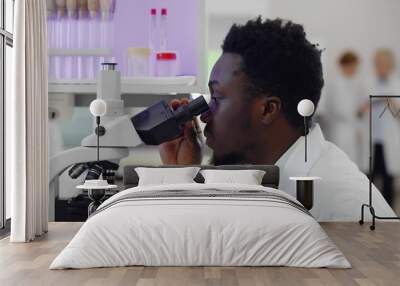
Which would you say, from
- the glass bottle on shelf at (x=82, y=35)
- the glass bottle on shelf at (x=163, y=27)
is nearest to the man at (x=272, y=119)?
the glass bottle on shelf at (x=163, y=27)

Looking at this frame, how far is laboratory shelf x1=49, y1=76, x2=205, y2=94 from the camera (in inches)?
292

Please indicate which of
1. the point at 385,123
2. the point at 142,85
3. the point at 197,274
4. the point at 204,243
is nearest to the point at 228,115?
the point at 142,85

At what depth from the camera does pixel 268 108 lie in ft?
23.9

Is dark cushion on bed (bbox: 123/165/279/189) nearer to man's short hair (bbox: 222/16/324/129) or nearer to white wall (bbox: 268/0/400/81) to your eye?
man's short hair (bbox: 222/16/324/129)

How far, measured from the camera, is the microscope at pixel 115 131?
734 cm

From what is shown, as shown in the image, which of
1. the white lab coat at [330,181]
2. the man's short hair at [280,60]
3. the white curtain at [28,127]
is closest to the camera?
the white curtain at [28,127]

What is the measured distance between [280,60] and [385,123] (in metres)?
1.44

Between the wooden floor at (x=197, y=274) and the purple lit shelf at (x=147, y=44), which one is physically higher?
the purple lit shelf at (x=147, y=44)

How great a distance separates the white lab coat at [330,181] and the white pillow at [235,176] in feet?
2.03

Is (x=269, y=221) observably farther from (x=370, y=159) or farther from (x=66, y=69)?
(x=66, y=69)

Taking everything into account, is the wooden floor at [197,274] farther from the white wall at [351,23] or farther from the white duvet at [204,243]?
the white wall at [351,23]

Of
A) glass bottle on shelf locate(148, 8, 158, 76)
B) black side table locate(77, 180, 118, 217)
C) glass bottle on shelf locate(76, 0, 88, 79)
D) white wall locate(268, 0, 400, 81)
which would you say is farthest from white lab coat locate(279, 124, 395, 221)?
glass bottle on shelf locate(76, 0, 88, 79)

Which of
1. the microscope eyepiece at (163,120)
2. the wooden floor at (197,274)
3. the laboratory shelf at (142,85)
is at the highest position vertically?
the laboratory shelf at (142,85)

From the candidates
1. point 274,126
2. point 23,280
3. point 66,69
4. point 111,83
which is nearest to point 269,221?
point 23,280
